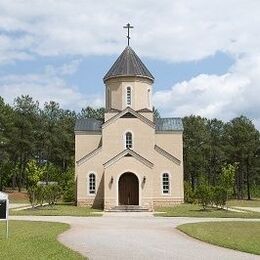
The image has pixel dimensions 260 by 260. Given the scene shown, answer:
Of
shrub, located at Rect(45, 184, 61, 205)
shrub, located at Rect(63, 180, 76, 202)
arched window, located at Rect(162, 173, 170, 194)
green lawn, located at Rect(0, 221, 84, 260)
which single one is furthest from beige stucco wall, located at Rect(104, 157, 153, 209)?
green lawn, located at Rect(0, 221, 84, 260)

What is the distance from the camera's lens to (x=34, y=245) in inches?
594

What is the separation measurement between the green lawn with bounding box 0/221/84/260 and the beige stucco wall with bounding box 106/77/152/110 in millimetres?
25234

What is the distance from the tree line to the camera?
6588 centimetres

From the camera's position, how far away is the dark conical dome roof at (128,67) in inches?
1790

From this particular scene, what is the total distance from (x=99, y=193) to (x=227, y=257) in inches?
1186

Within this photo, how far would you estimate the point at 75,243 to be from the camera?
1612 centimetres

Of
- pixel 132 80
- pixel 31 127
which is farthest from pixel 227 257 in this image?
pixel 31 127

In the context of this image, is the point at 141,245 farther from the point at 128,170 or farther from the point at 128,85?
the point at 128,85

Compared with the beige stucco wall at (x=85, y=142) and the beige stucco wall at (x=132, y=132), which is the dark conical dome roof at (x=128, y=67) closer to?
the beige stucco wall at (x=132, y=132)

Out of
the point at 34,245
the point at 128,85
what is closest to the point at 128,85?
the point at 128,85

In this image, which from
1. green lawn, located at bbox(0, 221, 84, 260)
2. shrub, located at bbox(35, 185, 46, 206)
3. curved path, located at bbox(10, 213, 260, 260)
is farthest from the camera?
shrub, located at bbox(35, 185, 46, 206)

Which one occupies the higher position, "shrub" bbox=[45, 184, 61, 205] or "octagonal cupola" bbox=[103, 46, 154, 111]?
"octagonal cupola" bbox=[103, 46, 154, 111]

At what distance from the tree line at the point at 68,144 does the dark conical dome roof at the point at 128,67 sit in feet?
72.1

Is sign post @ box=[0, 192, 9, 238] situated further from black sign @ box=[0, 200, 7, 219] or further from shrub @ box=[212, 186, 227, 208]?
shrub @ box=[212, 186, 227, 208]
